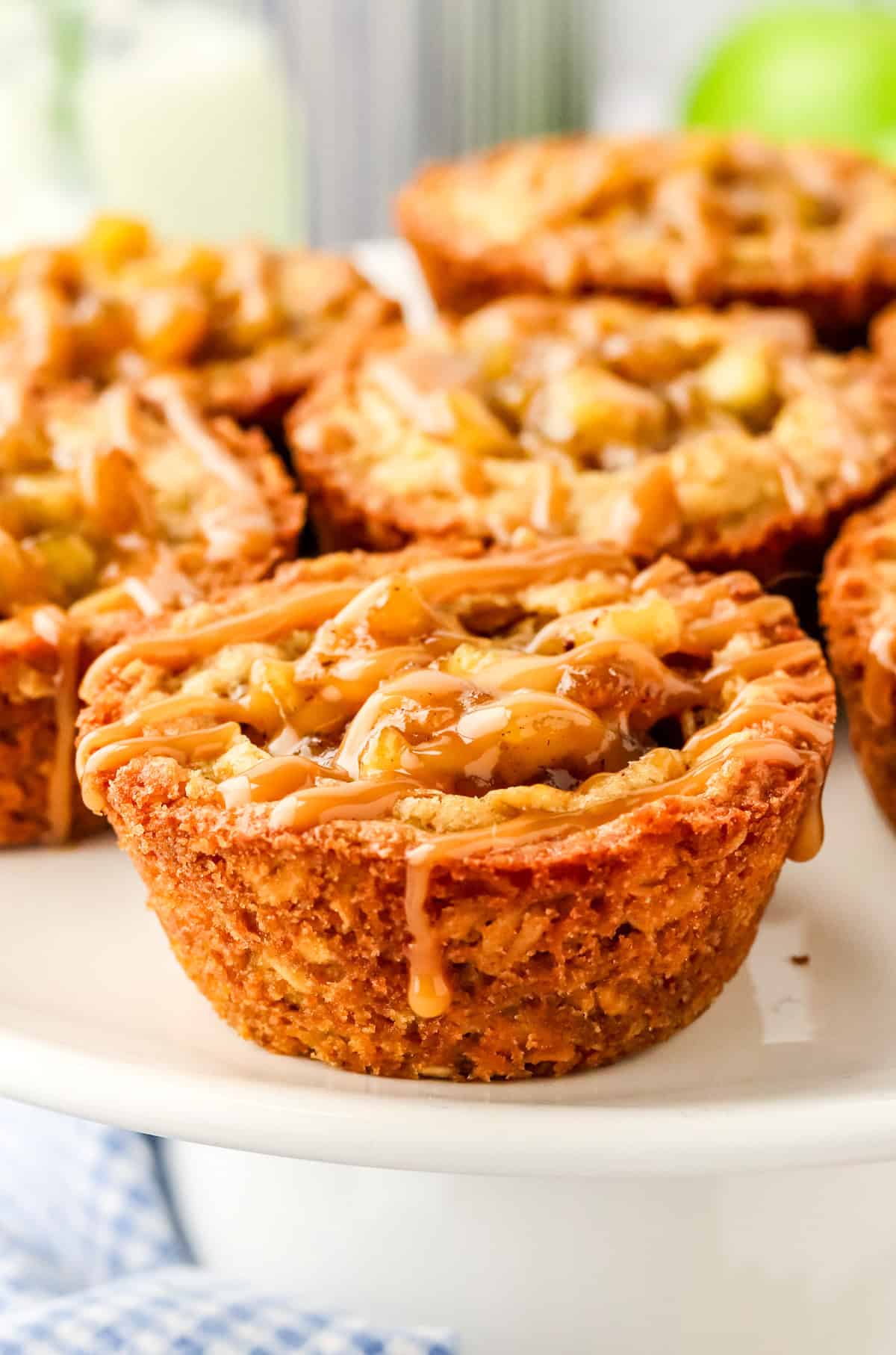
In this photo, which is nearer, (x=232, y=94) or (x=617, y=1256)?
(x=617, y=1256)

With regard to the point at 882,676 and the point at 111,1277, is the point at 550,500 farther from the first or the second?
the point at 111,1277

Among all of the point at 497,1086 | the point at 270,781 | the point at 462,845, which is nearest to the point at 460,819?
the point at 462,845

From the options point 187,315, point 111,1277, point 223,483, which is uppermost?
point 187,315

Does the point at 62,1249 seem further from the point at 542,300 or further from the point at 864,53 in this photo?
the point at 864,53

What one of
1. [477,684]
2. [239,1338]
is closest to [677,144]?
[477,684]

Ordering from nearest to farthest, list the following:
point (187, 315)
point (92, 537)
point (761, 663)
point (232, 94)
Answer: point (761, 663) < point (92, 537) < point (187, 315) < point (232, 94)

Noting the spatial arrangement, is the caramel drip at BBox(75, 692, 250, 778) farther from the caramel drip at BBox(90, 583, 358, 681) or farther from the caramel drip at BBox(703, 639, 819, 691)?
the caramel drip at BBox(703, 639, 819, 691)

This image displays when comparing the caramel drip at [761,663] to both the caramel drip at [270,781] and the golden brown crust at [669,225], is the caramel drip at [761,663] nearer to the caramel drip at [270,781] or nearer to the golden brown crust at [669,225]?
the caramel drip at [270,781]
